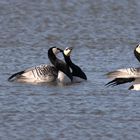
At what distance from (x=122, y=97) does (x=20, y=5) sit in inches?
383

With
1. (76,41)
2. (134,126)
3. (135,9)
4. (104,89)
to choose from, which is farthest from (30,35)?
(134,126)

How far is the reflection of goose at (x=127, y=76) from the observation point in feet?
48.7

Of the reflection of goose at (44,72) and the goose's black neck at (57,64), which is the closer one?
the reflection of goose at (44,72)

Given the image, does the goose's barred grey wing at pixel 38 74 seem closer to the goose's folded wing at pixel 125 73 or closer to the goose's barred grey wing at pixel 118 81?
the goose's folded wing at pixel 125 73

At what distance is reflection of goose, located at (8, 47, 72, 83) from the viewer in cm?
1551

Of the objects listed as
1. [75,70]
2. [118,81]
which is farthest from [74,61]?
[118,81]

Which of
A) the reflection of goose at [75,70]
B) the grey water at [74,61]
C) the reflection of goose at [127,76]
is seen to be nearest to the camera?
the grey water at [74,61]

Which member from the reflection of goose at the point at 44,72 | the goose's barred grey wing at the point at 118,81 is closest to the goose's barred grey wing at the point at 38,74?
the reflection of goose at the point at 44,72

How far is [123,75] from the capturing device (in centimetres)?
1584

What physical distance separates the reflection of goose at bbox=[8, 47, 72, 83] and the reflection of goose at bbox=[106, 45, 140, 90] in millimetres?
913

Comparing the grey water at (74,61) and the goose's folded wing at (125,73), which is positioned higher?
the grey water at (74,61)

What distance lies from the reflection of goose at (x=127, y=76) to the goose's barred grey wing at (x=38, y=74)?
3.59 ft

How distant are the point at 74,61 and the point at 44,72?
4.75 feet

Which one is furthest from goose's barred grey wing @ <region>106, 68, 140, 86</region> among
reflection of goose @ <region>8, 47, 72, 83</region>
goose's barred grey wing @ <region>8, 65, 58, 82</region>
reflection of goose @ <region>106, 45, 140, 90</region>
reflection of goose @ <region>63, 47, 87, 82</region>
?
goose's barred grey wing @ <region>8, 65, 58, 82</region>
